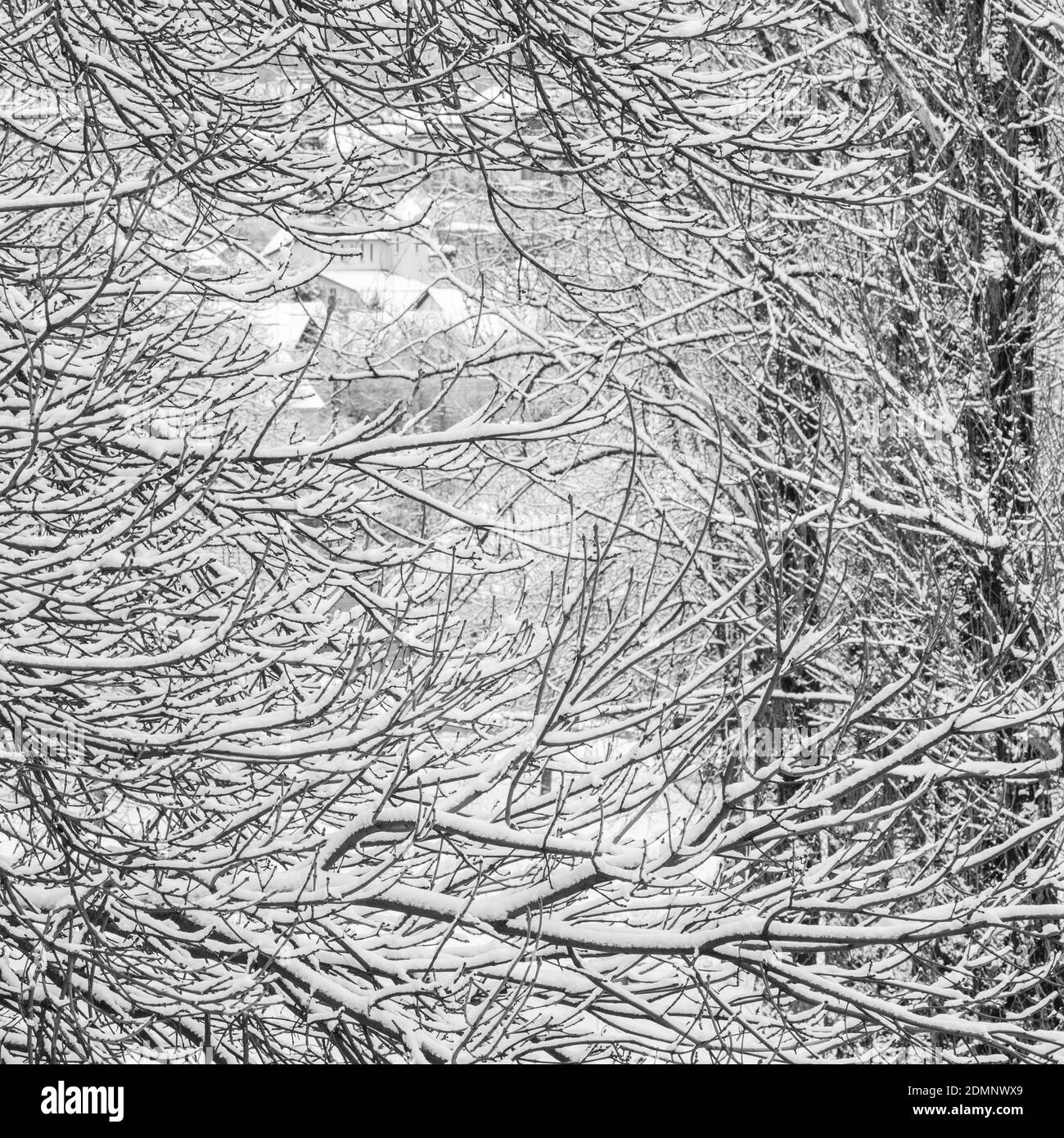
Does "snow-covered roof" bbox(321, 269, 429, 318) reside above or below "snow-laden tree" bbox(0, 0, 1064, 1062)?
above

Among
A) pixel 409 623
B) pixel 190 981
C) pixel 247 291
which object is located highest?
pixel 247 291

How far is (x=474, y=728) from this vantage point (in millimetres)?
3887

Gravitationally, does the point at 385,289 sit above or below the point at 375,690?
above

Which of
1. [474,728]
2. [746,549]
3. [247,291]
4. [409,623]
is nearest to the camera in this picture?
[474,728]

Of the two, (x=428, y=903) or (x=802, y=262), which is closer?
(x=428, y=903)

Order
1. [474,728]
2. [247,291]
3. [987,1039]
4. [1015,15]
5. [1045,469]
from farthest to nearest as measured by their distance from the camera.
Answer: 1. [1045,469]
2. [1015,15]
3. [247,291]
4. [474,728]
5. [987,1039]

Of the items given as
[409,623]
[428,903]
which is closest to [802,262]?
[409,623]

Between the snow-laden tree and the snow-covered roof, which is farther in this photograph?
the snow-covered roof

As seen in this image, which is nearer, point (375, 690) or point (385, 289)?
point (375, 690)

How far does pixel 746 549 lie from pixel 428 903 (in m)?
8.12

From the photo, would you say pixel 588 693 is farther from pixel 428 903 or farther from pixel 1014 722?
pixel 1014 722

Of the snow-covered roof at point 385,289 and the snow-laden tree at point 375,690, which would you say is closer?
the snow-laden tree at point 375,690

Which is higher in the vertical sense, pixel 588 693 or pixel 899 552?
pixel 899 552

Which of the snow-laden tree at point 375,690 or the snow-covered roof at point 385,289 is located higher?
the snow-covered roof at point 385,289
